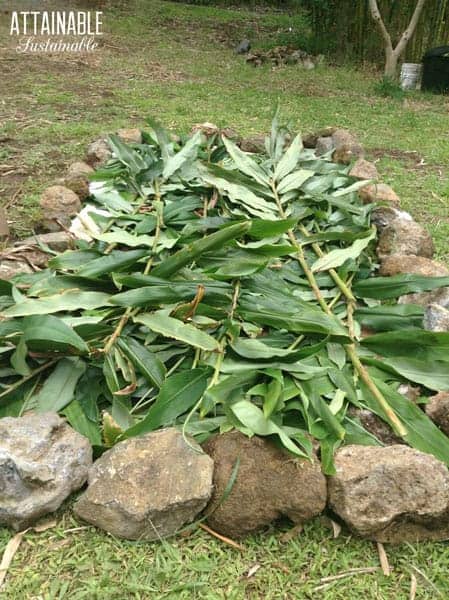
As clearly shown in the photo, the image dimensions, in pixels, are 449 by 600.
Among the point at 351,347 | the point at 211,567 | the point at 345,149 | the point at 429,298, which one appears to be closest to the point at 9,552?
Answer: the point at 211,567

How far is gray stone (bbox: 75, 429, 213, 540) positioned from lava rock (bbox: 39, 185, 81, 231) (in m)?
1.47

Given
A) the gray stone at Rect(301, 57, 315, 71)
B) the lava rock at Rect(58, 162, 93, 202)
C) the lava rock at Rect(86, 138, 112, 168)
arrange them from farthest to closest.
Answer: the gray stone at Rect(301, 57, 315, 71), the lava rock at Rect(86, 138, 112, 168), the lava rock at Rect(58, 162, 93, 202)

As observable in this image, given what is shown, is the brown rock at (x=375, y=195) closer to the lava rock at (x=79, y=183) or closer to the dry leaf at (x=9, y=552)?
the lava rock at (x=79, y=183)

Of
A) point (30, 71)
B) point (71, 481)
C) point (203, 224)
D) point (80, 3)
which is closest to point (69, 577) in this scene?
point (71, 481)

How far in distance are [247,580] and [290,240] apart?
1353 mm

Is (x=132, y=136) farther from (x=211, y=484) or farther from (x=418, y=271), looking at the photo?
(x=211, y=484)

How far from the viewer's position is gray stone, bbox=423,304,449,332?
1.89m

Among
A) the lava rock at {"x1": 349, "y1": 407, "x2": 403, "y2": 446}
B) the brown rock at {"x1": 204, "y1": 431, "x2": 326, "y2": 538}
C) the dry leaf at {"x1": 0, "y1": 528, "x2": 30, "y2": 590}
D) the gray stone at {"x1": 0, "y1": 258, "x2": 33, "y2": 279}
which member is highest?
the gray stone at {"x1": 0, "y1": 258, "x2": 33, "y2": 279}

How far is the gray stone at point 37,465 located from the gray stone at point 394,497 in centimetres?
61

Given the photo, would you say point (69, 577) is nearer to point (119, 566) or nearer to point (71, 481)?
point (119, 566)

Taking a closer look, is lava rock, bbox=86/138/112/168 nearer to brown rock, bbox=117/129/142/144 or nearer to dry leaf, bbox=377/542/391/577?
brown rock, bbox=117/129/142/144

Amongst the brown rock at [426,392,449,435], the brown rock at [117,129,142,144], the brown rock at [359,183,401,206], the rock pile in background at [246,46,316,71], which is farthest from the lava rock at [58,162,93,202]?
the rock pile in background at [246,46,316,71]

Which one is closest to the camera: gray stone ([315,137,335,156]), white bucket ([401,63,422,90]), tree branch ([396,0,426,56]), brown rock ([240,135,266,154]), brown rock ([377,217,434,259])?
brown rock ([377,217,434,259])

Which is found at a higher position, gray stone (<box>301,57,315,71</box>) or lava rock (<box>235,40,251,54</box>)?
lava rock (<box>235,40,251,54</box>)
